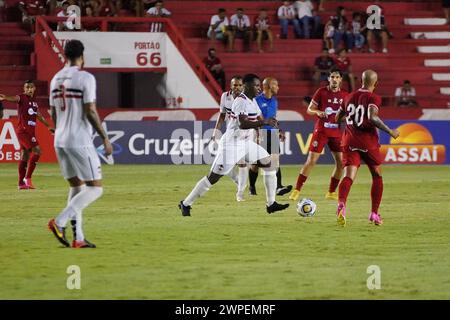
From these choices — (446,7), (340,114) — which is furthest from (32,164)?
(446,7)

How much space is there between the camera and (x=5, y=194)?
68.7 feet

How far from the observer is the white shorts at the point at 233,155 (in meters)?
15.8

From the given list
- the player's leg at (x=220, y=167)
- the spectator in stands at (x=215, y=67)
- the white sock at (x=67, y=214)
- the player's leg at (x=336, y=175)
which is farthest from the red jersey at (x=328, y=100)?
the spectator in stands at (x=215, y=67)

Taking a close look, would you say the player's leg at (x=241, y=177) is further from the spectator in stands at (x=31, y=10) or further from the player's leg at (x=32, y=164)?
the spectator in stands at (x=31, y=10)

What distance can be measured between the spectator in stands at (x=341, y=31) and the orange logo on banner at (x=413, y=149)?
7.22 meters

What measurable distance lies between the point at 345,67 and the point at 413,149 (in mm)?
5296

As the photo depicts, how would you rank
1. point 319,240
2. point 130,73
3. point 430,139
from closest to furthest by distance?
point 319,240, point 430,139, point 130,73

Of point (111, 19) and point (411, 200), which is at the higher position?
point (111, 19)

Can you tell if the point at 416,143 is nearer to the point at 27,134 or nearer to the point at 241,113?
the point at 27,134

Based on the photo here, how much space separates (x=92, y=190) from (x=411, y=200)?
889cm

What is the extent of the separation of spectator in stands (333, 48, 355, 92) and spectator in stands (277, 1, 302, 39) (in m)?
2.63

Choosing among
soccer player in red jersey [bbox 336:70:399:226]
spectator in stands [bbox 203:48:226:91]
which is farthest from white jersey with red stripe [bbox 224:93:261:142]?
spectator in stands [bbox 203:48:226:91]

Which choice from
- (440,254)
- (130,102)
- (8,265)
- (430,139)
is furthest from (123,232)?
(130,102)

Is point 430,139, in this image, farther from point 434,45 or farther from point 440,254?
point 440,254
